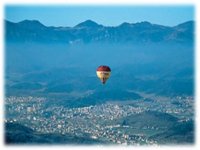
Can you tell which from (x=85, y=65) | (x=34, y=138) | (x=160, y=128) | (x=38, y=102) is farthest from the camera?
(x=85, y=65)

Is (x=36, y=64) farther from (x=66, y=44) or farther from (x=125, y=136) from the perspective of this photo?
(x=125, y=136)

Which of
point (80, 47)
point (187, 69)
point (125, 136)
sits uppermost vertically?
point (80, 47)

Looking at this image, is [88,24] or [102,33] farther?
[102,33]

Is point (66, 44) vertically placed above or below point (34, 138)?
above

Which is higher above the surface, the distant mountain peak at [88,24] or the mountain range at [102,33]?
the distant mountain peak at [88,24]

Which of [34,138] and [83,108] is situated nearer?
[34,138]

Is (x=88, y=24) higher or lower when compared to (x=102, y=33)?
higher

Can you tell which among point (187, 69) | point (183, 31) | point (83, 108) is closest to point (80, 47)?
point (183, 31)

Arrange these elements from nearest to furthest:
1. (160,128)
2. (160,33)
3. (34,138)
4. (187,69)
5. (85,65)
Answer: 1. (34,138)
2. (160,128)
3. (187,69)
4. (85,65)
5. (160,33)

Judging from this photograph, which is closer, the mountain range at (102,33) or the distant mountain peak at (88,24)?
the mountain range at (102,33)
